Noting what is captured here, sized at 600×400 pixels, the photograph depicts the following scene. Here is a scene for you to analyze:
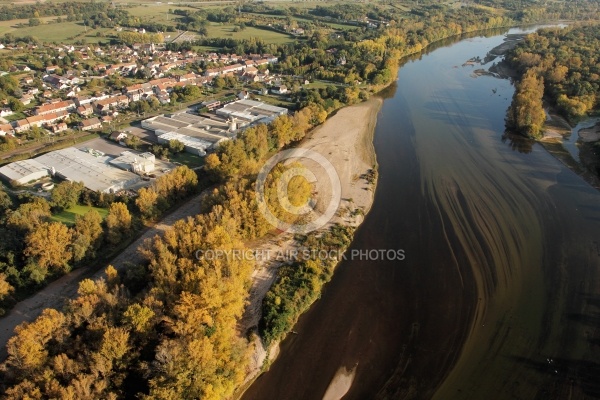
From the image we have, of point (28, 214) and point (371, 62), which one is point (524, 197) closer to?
point (28, 214)

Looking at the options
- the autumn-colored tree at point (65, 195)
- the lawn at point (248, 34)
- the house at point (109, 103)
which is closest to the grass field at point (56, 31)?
the lawn at point (248, 34)

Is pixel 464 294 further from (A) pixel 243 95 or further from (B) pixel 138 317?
(A) pixel 243 95

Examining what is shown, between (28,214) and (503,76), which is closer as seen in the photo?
(28,214)

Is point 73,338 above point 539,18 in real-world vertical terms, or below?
below

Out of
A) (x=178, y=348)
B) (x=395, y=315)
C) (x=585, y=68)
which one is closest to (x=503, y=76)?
(x=585, y=68)

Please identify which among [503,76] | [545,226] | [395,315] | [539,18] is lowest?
[395,315]
